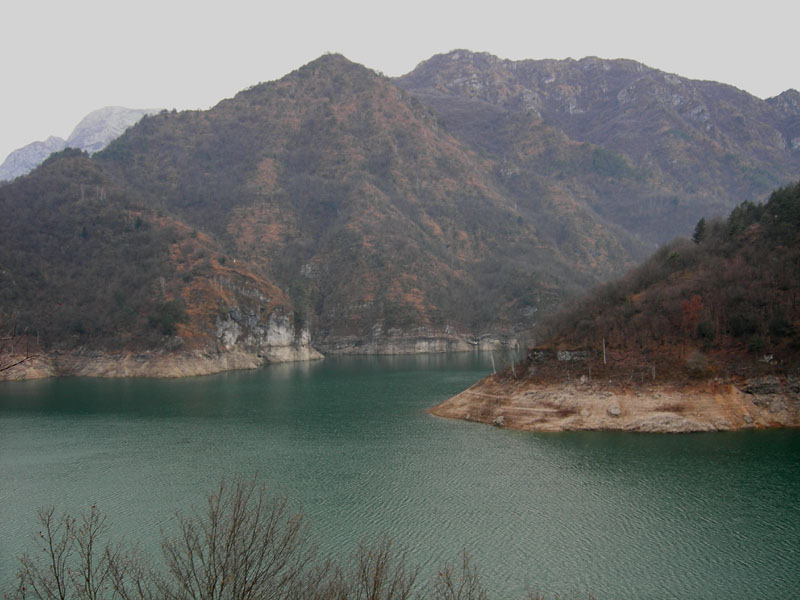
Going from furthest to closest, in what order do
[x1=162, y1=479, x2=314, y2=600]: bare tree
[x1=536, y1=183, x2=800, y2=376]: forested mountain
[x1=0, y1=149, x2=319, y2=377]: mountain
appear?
[x1=0, y1=149, x2=319, y2=377]: mountain < [x1=536, y1=183, x2=800, y2=376]: forested mountain < [x1=162, y1=479, x2=314, y2=600]: bare tree

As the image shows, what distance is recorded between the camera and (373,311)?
7441 inches

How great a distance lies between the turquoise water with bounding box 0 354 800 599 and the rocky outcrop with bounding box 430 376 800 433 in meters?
1.75

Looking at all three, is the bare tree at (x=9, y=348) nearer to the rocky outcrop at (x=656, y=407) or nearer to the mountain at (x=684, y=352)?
the rocky outcrop at (x=656, y=407)

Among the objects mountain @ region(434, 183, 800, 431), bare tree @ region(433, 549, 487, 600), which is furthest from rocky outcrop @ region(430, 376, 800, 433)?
bare tree @ region(433, 549, 487, 600)

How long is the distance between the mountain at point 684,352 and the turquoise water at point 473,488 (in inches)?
113

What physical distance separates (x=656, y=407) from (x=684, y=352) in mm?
7176

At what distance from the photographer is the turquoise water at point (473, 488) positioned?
85.9 feet

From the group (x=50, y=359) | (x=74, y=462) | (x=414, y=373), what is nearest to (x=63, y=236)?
(x=50, y=359)

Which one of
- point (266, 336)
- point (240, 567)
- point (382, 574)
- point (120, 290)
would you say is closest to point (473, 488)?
point (382, 574)

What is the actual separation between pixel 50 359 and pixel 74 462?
87332mm

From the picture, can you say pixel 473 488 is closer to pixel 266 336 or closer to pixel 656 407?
pixel 656 407

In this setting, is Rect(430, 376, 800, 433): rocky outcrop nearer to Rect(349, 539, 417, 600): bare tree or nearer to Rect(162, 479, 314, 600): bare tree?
Rect(162, 479, 314, 600): bare tree

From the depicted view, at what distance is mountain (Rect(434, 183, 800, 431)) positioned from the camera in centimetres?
5091

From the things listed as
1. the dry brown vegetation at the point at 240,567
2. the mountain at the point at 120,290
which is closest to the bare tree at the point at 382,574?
the dry brown vegetation at the point at 240,567
